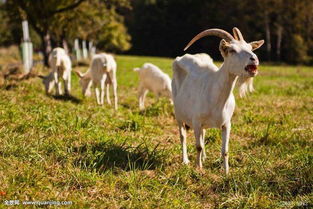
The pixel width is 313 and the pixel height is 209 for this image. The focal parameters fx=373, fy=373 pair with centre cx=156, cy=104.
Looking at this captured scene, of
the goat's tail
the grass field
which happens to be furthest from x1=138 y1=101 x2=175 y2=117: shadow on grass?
the goat's tail

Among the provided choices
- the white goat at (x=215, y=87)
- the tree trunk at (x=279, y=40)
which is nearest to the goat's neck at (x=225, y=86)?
the white goat at (x=215, y=87)

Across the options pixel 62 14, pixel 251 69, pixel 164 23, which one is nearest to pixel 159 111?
pixel 251 69

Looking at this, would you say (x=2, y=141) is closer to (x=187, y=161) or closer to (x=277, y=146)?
(x=187, y=161)

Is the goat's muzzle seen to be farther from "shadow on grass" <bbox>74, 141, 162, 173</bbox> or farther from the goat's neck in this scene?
"shadow on grass" <bbox>74, 141, 162, 173</bbox>

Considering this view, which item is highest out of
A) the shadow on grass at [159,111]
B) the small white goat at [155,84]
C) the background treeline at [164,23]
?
the background treeline at [164,23]

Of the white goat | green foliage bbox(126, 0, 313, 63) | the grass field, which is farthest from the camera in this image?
green foliage bbox(126, 0, 313, 63)

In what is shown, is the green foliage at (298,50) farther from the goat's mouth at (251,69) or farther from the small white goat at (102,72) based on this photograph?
the goat's mouth at (251,69)

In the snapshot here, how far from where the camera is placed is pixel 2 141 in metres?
5.04

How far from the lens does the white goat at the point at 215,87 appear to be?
14.6 feet

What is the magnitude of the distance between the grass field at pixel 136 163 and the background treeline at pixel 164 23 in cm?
1464

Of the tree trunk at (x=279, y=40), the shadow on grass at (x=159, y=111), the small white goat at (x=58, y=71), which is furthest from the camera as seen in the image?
the tree trunk at (x=279, y=40)

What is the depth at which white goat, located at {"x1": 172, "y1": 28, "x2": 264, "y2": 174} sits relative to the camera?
4.45m

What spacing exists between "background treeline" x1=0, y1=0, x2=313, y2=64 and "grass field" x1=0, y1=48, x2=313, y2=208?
48.0 ft

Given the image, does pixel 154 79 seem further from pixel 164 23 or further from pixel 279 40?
pixel 164 23
